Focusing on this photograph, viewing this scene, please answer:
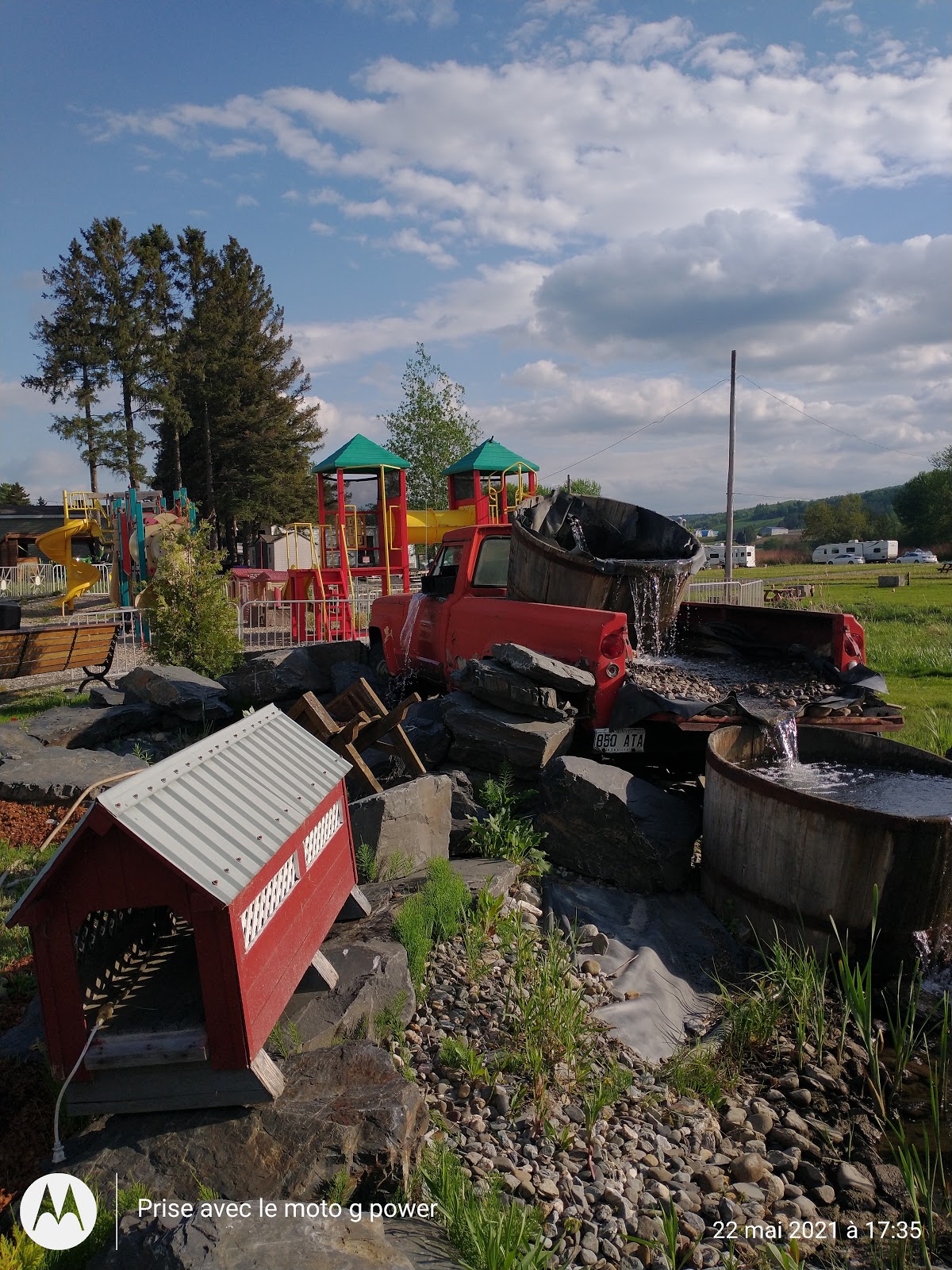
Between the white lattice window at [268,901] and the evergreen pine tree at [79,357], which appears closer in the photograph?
the white lattice window at [268,901]

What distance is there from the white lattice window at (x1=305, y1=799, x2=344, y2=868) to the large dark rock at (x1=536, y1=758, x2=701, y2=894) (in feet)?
6.85

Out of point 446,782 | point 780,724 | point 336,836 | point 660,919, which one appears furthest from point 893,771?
point 336,836

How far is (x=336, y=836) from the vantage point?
169 inches

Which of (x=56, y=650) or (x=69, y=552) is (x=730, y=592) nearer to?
(x=56, y=650)

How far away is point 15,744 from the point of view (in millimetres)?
8422

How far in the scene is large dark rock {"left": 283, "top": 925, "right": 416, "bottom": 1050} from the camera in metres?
3.59

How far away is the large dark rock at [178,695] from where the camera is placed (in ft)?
33.8

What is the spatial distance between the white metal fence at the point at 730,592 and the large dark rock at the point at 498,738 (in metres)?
14.3

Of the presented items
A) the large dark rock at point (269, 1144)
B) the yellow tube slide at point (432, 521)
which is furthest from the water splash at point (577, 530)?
the yellow tube slide at point (432, 521)

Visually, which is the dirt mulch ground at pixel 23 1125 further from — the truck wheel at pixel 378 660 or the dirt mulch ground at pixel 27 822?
the truck wheel at pixel 378 660

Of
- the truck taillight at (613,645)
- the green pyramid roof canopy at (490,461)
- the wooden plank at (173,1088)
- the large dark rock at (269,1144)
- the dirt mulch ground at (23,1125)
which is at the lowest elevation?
the dirt mulch ground at (23,1125)

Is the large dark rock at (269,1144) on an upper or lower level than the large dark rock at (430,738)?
lower

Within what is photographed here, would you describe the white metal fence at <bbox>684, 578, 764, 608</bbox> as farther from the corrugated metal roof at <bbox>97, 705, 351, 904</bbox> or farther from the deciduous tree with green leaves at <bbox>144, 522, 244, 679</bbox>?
the corrugated metal roof at <bbox>97, 705, 351, 904</bbox>

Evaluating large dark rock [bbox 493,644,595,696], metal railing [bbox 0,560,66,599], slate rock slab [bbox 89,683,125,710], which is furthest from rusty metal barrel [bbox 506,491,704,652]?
metal railing [bbox 0,560,66,599]
